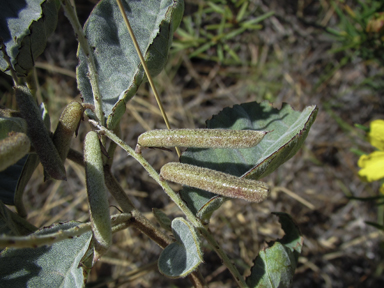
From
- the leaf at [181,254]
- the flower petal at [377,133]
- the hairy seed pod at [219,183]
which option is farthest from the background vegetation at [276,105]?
the hairy seed pod at [219,183]

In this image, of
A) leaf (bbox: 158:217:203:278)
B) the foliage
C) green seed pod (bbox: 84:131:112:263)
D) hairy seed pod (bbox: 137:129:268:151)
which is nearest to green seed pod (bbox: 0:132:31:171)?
the foliage

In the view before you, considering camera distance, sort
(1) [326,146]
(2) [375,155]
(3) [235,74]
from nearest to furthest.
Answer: (2) [375,155], (1) [326,146], (3) [235,74]

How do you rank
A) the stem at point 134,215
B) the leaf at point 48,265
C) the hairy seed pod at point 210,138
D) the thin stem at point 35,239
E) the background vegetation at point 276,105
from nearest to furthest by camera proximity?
1. the thin stem at point 35,239
2. the hairy seed pod at point 210,138
3. the leaf at point 48,265
4. the stem at point 134,215
5. the background vegetation at point 276,105

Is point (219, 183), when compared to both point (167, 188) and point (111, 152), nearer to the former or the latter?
point (167, 188)

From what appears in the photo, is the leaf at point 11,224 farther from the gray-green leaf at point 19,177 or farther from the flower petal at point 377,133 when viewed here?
the flower petal at point 377,133

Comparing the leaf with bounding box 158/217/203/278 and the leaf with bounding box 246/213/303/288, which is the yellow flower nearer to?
the leaf with bounding box 246/213/303/288

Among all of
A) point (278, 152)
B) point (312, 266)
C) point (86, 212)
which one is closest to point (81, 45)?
point (278, 152)

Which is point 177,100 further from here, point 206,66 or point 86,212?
point 86,212

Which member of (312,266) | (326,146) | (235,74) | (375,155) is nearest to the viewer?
(375,155)

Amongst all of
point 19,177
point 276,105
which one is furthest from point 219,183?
point 276,105
